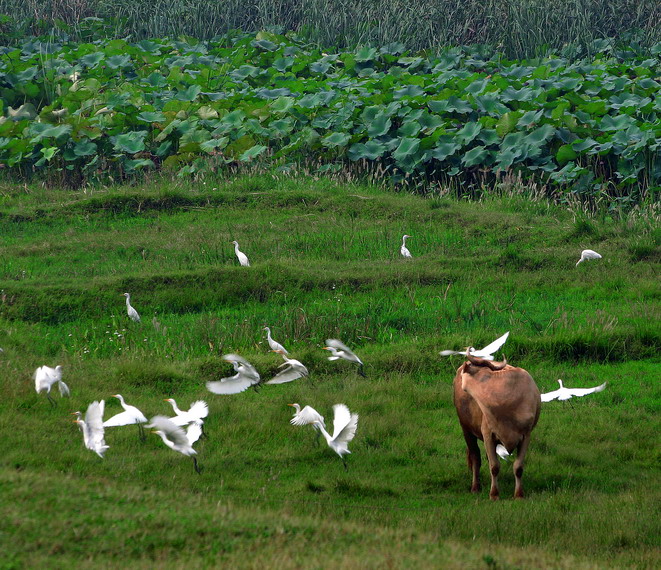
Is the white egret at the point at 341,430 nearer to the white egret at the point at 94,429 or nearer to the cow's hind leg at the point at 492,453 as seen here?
the cow's hind leg at the point at 492,453

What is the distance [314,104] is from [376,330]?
8112 millimetres

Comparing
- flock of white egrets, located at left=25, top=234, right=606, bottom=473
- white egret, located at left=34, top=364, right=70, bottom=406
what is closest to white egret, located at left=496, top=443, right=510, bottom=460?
flock of white egrets, located at left=25, top=234, right=606, bottom=473

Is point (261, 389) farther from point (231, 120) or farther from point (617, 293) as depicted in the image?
point (231, 120)

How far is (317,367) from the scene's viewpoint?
8.65 metres

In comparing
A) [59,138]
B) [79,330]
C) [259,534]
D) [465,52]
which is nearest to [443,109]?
[465,52]

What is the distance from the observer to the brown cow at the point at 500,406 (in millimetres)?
5586

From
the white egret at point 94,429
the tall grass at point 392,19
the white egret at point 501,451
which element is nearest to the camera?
the white egret at point 94,429

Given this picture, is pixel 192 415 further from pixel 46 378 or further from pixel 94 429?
pixel 46 378

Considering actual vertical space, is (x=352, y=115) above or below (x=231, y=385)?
below

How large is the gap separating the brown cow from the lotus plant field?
9006mm

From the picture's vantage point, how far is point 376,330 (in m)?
9.58

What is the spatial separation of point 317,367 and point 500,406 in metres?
3.27

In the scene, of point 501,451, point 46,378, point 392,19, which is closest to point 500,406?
point 501,451

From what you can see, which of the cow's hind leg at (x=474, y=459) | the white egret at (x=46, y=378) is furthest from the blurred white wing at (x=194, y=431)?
the cow's hind leg at (x=474, y=459)
